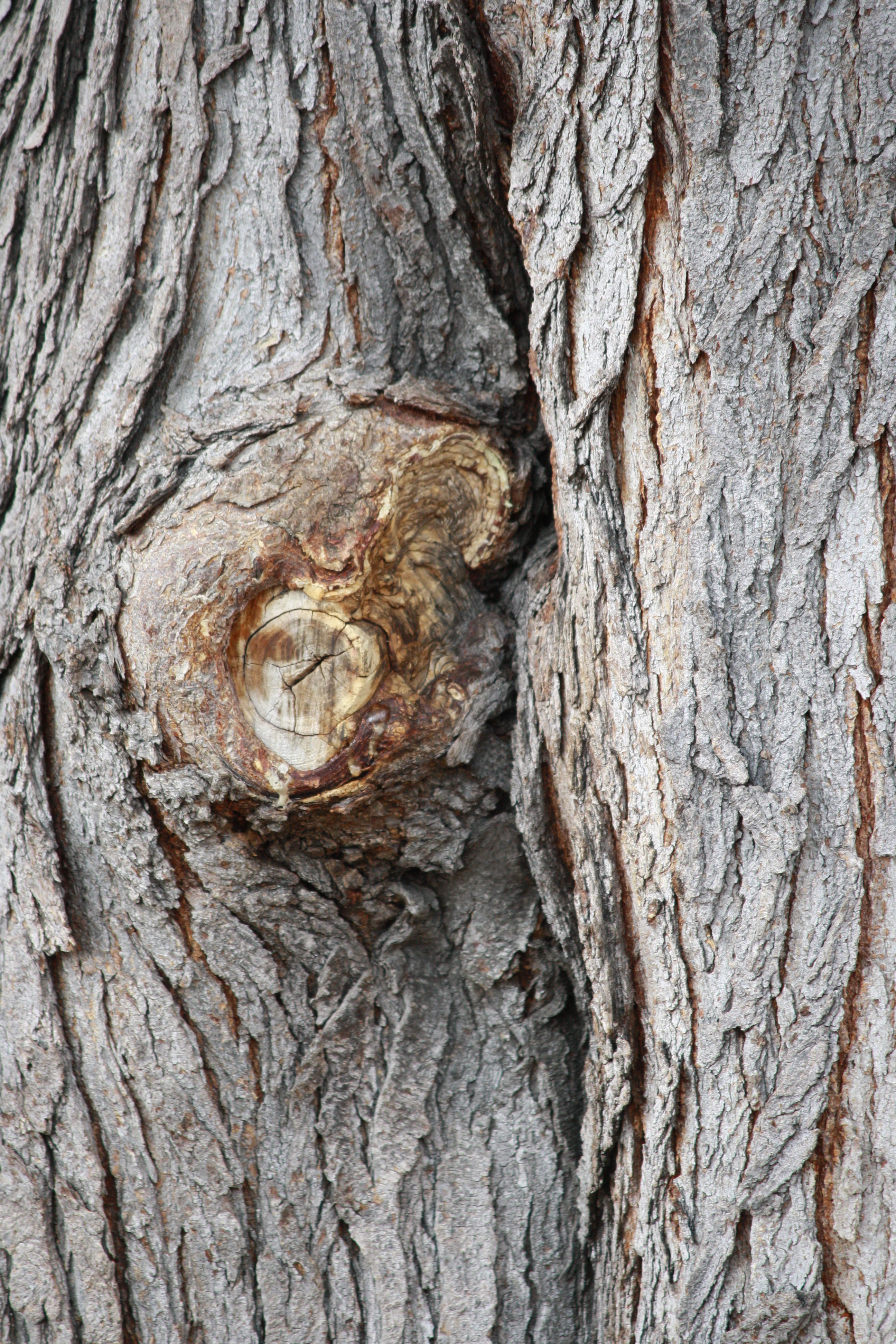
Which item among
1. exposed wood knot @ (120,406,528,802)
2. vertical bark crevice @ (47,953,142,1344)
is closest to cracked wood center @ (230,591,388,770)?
exposed wood knot @ (120,406,528,802)

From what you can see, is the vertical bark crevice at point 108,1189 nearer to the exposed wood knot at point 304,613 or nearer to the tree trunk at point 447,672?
the tree trunk at point 447,672

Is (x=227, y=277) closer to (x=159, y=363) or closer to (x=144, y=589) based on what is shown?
(x=159, y=363)

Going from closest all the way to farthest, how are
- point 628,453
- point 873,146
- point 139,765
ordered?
point 873,146 < point 628,453 < point 139,765

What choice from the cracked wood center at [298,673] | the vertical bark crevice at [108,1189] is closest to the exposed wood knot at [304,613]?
the cracked wood center at [298,673]

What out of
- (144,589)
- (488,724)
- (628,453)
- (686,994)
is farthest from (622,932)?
(144,589)

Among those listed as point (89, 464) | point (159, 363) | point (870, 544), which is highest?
point (159, 363)

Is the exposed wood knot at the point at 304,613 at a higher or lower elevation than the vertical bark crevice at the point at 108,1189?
higher

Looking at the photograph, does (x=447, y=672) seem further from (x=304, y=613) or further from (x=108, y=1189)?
(x=108, y=1189)

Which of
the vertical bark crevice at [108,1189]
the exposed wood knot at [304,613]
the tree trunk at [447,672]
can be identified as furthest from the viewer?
the vertical bark crevice at [108,1189]

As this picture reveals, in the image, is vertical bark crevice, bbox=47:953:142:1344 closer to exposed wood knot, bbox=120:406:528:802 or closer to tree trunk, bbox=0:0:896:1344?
tree trunk, bbox=0:0:896:1344
